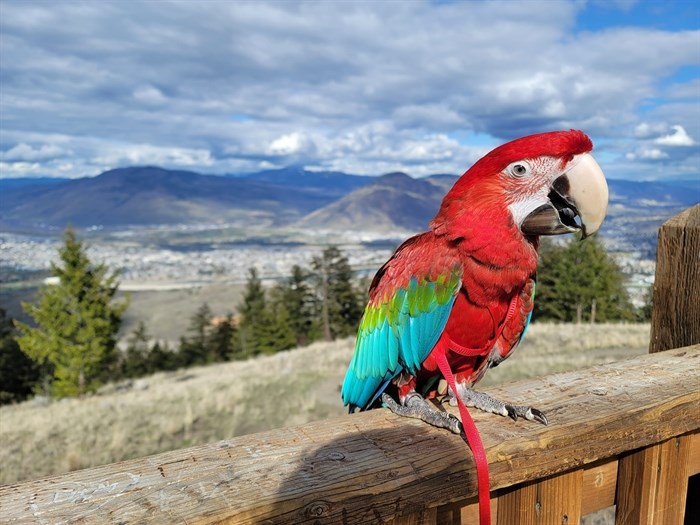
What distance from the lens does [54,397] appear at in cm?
1953

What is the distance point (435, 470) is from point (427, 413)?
0.41 m

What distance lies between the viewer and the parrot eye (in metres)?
1.69

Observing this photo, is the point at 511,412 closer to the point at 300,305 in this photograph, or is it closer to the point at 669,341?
the point at 669,341

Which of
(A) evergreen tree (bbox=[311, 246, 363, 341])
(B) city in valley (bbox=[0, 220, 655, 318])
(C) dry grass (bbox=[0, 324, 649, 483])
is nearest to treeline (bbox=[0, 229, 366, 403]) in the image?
(A) evergreen tree (bbox=[311, 246, 363, 341])

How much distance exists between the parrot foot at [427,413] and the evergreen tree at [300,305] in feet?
113

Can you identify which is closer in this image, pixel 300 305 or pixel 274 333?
pixel 274 333

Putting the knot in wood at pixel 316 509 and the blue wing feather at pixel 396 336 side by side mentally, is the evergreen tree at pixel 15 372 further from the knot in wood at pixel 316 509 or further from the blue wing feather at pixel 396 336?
the knot in wood at pixel 316 509

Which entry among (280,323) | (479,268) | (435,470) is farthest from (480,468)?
(280,323)

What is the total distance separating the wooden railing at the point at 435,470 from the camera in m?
0.92

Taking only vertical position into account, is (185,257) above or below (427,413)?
below

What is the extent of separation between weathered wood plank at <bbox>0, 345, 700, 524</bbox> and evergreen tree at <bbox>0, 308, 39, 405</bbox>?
3425 centimetres

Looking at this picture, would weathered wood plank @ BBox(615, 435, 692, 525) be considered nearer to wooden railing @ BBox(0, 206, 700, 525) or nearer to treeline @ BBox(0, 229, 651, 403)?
wooden railing @ BBox(0, 206, 700, 525)

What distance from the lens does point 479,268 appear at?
1760 millimetres

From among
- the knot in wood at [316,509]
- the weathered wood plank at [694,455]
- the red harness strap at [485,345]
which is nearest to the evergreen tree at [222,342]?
the red harness strap at [485,345]
